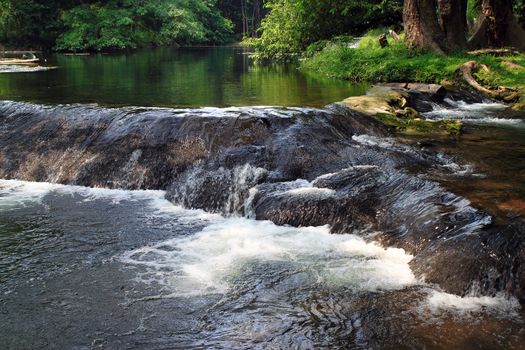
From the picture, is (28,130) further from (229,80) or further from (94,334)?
(229,80)

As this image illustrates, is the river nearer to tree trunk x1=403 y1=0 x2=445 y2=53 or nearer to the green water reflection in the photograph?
the green water reflection

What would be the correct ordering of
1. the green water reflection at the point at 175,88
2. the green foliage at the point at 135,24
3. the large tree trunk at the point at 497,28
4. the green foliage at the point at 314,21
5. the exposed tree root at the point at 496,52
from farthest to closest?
the green foliage at the point at 135,24 < the green foliage at the point at 314,21 < the large tree trunk at the point at 497,28 < the exposed tree root at the point at 496,52 < the green water reflection at the point at 175,88


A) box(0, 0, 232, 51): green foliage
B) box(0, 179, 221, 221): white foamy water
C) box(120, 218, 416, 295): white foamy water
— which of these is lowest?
box(120, 218, 416, 295): white foamy water

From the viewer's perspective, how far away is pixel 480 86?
16.8m

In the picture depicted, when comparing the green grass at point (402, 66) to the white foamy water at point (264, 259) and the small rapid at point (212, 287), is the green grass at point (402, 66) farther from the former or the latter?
the small rapid at point (212, 287)

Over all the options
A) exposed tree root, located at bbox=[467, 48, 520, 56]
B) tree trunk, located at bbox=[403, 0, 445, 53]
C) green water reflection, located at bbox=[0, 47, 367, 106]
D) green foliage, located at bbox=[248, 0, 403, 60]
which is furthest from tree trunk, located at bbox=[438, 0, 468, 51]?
green water reflection, located at bbox=[0, 47, 367, 106]

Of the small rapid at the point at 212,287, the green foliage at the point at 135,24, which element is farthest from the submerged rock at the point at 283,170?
the green foliage at the point at 135,24

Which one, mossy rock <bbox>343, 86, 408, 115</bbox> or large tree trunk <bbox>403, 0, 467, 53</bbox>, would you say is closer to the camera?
mossy rock <bbox>343, 86, 408, 115</bbox>

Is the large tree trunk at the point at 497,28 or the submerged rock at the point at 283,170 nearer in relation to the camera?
the submerged rock at the point at 283,170

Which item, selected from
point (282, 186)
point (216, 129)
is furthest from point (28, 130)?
point (282, 186)

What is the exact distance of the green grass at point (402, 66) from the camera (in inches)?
674

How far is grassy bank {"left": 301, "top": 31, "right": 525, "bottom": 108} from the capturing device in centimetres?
1706

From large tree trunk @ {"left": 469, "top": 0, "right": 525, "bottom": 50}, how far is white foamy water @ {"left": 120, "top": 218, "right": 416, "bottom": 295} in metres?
17.1

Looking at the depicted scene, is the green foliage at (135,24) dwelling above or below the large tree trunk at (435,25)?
above
